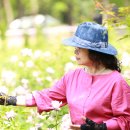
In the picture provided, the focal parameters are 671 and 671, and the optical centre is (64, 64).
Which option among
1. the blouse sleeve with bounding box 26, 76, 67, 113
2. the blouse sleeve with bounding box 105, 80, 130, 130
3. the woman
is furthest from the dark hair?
the blouse sleeve with bounding box 26, 76, 67, 113

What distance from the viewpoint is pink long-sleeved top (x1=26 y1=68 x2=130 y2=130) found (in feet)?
14.4

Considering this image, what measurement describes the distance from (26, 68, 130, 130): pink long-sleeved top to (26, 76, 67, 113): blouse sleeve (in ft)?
0.45

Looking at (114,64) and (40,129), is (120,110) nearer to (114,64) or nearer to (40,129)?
(114,64)

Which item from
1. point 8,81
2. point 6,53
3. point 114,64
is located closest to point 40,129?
point 114,64

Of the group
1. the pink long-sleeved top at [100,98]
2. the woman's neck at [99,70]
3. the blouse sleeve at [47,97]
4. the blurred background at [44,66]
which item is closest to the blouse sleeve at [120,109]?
the pink long-sleeved top at [100,98]

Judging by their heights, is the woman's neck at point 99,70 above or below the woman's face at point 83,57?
below

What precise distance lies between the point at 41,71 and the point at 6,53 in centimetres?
806

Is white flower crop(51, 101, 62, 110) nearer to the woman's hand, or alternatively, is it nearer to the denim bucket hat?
the woman's hand

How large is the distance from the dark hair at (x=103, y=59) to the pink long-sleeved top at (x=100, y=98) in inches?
2.9

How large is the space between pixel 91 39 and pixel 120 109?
0.53 meters

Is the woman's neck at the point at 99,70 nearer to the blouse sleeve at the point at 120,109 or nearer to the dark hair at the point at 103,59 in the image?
the dark hair at the point at 103,59

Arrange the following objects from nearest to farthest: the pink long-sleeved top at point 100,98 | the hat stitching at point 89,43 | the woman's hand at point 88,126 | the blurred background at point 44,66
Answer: the woman's hand at point 88,126 < the pink long-sleeved top at point 100,98 < the hat stitching at point 89,43 < the blurred background at point 44,66

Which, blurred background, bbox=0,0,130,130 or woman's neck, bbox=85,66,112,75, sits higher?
woman's neck, bbox=85,66,112,75

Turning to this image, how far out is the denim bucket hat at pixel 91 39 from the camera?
4531 mm
